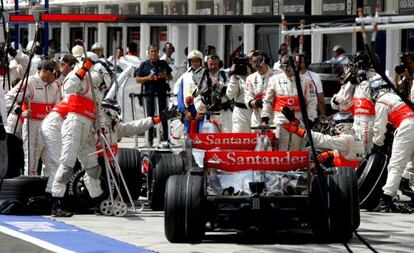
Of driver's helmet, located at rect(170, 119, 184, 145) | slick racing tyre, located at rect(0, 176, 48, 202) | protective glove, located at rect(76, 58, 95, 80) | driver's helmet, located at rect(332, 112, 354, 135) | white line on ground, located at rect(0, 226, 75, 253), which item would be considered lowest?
white line on ground, located at rect(0, 226, 75, 253)

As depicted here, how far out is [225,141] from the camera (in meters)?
15.1

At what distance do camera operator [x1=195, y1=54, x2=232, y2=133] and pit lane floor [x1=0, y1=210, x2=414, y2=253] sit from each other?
360 centimetres

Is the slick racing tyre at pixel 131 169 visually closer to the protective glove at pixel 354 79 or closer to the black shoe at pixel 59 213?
the black shoe at pixel 59 213

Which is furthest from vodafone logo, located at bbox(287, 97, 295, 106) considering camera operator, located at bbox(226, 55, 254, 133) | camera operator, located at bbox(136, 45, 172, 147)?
camera operator, located at bbox(136, 45, 172, 147)

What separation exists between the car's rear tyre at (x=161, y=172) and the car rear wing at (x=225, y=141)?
768 millimetres

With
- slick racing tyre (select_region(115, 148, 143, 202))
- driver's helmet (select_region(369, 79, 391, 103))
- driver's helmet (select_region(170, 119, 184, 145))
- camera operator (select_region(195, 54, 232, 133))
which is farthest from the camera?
driver's helmet (select_region(170, 119, 184, 145))

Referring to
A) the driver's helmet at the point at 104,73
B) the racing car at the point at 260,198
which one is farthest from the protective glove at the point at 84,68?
the racing car at the point at 260,198

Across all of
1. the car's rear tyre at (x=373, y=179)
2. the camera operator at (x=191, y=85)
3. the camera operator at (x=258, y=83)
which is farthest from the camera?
the camera operator at (x=191, y=85)

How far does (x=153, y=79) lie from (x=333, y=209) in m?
11.0

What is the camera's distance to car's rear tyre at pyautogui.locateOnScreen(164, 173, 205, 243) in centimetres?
1264

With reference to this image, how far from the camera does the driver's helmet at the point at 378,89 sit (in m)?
15.7

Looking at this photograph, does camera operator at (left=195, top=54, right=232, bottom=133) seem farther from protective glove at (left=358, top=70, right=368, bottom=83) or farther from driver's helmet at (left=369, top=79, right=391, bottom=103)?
driver's helmet at (left=369, top=79, right=391, bottom=103)

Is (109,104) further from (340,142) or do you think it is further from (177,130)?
(177,130)

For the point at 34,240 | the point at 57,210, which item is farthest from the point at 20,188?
the point at 34,240
